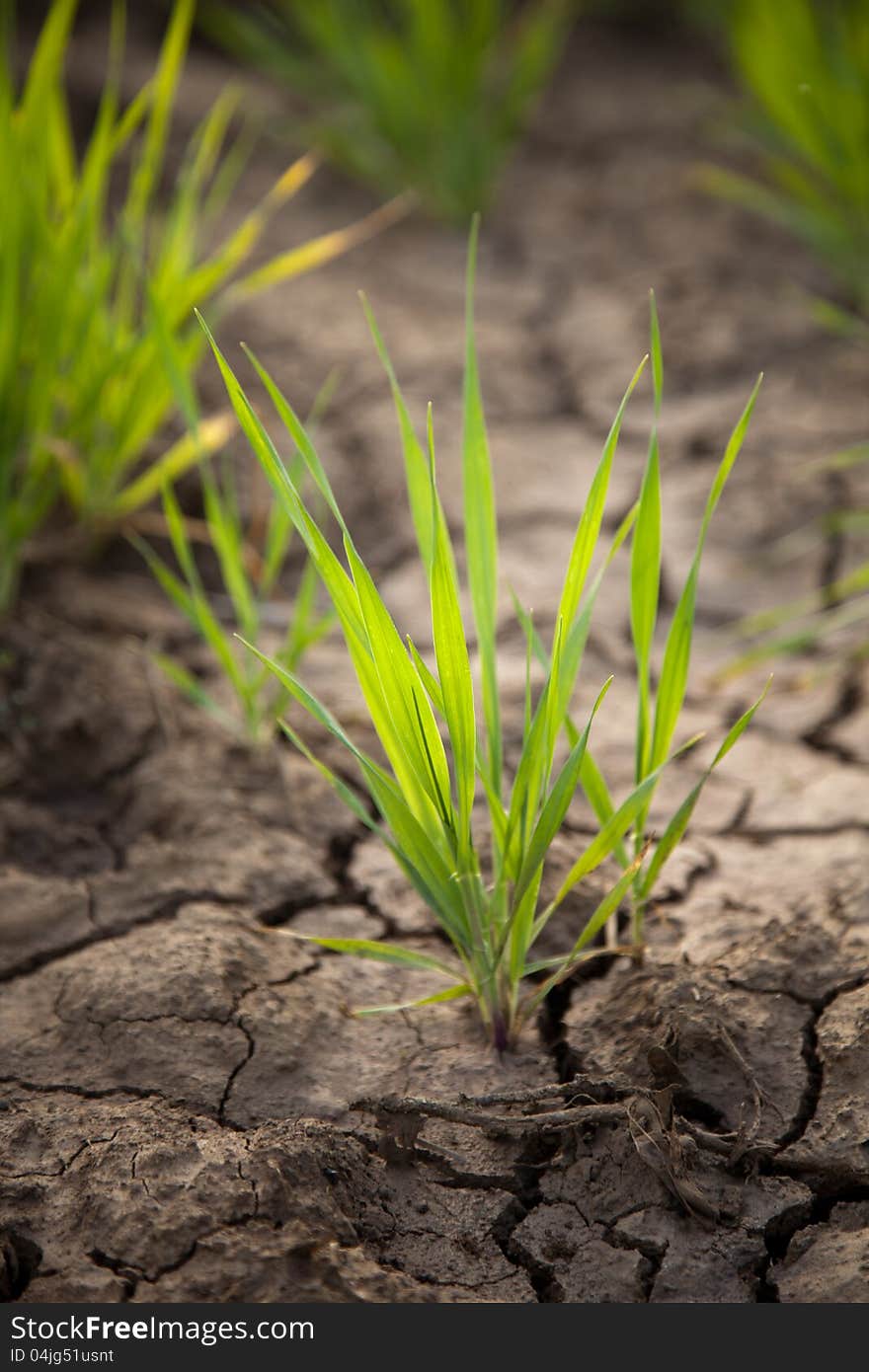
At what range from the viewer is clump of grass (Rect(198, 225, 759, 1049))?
92 centimetres

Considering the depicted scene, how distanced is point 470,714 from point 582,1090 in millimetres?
338

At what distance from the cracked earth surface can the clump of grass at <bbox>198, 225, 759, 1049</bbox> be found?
13cm

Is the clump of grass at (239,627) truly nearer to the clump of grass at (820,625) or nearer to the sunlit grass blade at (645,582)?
the sunlit grass blade at (645,582)

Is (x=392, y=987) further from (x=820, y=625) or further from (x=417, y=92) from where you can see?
(x=417, y=92)

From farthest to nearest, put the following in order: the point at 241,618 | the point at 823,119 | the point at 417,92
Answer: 1. the point at 417,92
2. the point at 823,119
3. the point at 241,618

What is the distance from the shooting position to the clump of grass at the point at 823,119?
210 centimetres

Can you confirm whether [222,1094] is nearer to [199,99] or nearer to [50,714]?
[50,714]

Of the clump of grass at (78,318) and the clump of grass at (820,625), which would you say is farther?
the clump of grass at (820,625)

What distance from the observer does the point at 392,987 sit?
1.18 metres

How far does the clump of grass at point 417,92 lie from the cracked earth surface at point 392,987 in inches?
30.1

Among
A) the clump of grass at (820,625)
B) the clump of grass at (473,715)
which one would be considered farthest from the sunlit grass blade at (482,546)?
the clump of grass at (820,625)

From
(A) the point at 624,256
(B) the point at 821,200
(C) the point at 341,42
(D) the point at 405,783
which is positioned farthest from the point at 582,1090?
(C) the point at 341,42

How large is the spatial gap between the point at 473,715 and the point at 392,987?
1.21ft

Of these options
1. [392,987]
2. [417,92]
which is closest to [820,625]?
[392,987]
